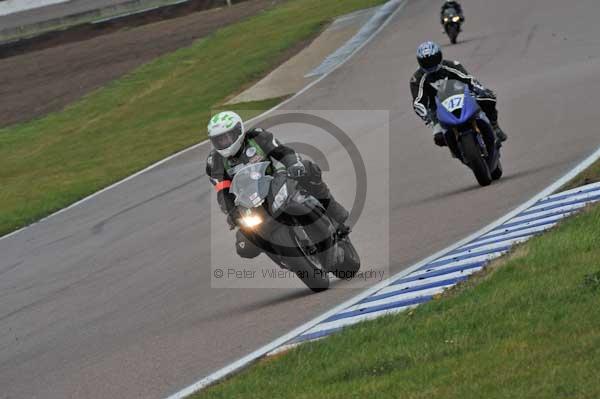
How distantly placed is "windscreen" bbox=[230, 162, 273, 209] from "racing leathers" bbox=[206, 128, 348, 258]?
0.20 m

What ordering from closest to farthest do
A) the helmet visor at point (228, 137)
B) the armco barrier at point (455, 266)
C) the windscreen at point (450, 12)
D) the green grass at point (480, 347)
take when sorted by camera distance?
the green grass at point (480, 347) → the armco barrier at point (455, 266) → the helmet visor at point (228, 137) → the windscreen at point (450, 12)

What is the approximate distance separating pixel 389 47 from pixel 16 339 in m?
21.7

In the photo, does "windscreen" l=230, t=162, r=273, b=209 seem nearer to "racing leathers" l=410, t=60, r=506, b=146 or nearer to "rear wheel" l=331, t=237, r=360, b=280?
"rear wheel" l=331, t=237, r=360, b=280

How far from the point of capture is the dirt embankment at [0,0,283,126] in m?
37.5

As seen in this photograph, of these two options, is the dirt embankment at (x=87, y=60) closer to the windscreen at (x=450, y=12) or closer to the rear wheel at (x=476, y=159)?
the windscreen at (x=450, y=12)

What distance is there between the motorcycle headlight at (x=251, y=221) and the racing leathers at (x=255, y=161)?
0.67ft

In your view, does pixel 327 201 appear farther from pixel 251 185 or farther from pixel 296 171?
pixel 251 185

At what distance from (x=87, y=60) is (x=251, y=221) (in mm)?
34656

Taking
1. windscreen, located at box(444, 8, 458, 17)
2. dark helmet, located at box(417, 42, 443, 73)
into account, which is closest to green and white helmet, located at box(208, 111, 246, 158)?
dark helmet, located at box(417, 42, 443, 73)

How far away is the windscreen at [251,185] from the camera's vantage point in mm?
9242

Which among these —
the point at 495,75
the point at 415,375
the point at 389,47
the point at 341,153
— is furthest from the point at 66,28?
the point at 415,375

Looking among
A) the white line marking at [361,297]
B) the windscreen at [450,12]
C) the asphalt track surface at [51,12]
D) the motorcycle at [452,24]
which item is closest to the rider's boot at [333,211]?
the white line marking at [361,297]

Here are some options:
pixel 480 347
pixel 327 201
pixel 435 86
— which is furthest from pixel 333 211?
pixel 435 86

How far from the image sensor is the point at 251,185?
367 inches
